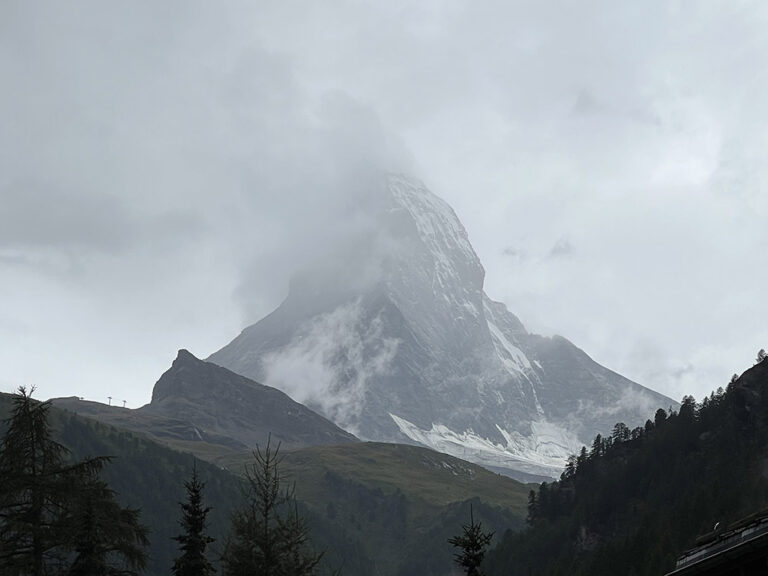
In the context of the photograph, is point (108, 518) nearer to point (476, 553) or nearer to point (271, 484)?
point (271, 484)

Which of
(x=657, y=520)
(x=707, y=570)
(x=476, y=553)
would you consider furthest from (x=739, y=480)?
(x=707, y=570)

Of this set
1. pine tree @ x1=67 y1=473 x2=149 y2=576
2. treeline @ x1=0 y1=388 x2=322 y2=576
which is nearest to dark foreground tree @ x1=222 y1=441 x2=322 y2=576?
treeline @ x1=0 y1=388 x2=322 y2=576

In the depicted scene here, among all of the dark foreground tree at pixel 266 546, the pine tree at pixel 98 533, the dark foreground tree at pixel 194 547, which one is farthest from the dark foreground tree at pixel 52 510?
the dark foreground tree at pixel 194 547

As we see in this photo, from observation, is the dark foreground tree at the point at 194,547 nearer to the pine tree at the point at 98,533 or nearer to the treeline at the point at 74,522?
the treeline at the point at 74,522

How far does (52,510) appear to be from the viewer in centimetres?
3291

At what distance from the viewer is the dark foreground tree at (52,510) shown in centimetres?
3198

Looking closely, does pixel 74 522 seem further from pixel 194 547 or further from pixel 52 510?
pixel 194 547

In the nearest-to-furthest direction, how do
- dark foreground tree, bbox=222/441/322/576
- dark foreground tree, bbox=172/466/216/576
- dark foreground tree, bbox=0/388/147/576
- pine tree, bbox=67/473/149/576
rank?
1. dark foreground tree, bbox=0/388/147/576
2. pine tree, bbox=67/473/149/576
3. dark foreground tree, bbox=222/441/322/576
4. dark foreground tree, bbox=172/466/216/576

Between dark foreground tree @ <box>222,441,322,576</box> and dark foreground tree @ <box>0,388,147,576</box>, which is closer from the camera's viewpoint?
dark foreground tree @ <box>0,388,147,576</box>

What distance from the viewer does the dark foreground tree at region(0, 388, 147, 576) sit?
105 feet

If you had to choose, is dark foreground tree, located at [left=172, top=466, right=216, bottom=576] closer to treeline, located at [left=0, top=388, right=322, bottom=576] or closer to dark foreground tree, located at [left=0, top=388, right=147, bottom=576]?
treeline, located at [left=0, top=388, right=322, bottom=576]

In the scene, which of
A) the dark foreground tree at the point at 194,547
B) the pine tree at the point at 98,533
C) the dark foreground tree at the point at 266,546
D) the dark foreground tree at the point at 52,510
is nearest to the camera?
the dark foreground tree at the point at 52,510

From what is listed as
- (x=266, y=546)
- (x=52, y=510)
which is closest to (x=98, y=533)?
(x=52, y=510)

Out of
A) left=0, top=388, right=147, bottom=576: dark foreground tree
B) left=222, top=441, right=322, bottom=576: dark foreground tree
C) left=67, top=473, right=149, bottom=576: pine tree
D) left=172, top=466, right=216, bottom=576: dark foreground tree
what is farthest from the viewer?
left=172, top=466, right=216, bottom=576: dark foreground tree
